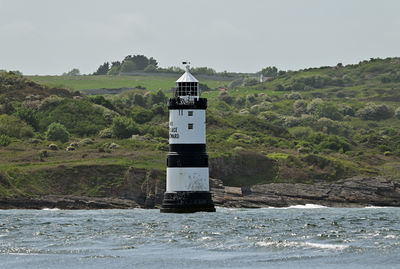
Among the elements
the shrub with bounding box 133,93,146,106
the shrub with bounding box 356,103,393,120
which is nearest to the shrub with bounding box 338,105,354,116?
the shrub with bounding box 356,103,393,120

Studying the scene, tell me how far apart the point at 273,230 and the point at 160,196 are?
43662 mm

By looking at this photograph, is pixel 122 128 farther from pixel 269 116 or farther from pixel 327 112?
pixel 327 112

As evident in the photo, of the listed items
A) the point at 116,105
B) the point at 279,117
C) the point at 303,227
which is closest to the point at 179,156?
the point at 303,227

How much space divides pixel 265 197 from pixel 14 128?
128 ft

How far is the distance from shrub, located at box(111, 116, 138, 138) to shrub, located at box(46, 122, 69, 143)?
7.48 metres

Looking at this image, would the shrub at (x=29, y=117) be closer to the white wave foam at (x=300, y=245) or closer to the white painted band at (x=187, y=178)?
the white painted band at (x=187, y=178)

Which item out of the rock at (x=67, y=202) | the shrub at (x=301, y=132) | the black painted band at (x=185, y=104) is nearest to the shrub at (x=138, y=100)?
the shrub at (x=301, y=132)

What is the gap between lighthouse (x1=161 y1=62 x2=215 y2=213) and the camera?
7538cm

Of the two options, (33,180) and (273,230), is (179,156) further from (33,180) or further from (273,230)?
(33,180)

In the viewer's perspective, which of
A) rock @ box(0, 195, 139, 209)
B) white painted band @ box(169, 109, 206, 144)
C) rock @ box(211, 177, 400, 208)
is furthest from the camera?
rock @ box(211, 177, 400, 208)

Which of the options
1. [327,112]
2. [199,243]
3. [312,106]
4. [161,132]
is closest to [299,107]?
[312,106]

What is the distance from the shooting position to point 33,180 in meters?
101

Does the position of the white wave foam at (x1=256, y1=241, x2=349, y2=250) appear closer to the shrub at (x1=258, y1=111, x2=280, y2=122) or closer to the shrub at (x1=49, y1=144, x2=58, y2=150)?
the shrub at (x1=49, y1=144, x2=58, y2=150)

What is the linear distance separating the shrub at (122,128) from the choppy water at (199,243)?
6457 cm
